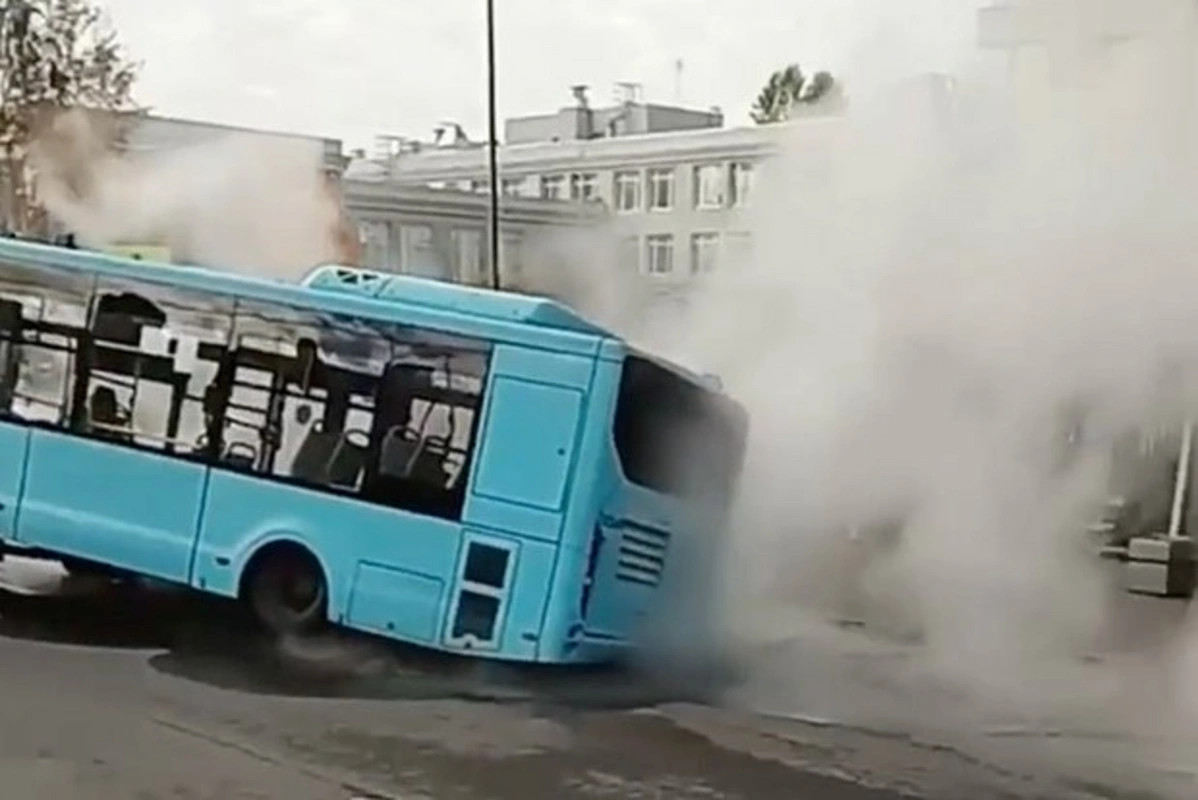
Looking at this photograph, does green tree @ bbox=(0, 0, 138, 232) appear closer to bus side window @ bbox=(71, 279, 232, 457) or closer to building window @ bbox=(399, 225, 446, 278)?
building window @ bbox=(399, 225, 446, 278)

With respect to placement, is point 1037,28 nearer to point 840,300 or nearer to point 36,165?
point 840,300

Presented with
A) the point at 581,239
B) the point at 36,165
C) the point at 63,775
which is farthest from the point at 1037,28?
the point at 36,165

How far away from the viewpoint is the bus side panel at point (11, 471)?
1192 cm

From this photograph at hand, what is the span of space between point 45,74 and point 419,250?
33.3ft

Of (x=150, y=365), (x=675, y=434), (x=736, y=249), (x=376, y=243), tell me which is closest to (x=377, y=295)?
(x=150, y=365)

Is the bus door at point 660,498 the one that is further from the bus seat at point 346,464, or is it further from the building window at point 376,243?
the building window at point 376,243

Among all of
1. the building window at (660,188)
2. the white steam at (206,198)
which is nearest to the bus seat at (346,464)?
the white steam at (206,198)

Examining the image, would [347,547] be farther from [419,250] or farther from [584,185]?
[584,185]

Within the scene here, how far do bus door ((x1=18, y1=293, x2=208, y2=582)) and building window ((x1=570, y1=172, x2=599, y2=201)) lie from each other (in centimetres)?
3120

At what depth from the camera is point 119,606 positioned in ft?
42.3

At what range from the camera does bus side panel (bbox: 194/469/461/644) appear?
36.1 ft

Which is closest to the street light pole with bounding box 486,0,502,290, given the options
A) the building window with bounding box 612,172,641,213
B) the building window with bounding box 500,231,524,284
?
the building window with bounding box 500,231,524,284

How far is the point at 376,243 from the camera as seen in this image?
109 ft

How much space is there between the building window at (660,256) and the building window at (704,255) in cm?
31
